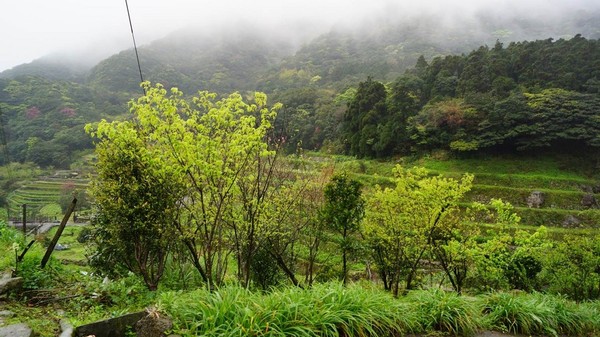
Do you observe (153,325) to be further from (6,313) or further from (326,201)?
(326,201)

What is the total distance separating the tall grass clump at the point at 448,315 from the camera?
15.4ft

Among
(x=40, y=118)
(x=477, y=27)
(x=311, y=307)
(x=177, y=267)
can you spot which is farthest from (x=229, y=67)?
(x=311, y=307)

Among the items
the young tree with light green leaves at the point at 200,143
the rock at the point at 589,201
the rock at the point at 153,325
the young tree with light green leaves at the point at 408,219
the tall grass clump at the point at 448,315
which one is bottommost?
the rock at the point at 589,201

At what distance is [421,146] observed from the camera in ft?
125

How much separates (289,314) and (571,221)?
99.5 feet

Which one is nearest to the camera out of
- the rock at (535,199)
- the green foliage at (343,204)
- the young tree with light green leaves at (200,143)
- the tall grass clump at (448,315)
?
the tall grass clump at (448,315)

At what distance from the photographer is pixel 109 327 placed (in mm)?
4219

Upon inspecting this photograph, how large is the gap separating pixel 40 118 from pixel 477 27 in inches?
5756

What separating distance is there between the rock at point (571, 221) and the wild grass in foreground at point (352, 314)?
25.7 meters

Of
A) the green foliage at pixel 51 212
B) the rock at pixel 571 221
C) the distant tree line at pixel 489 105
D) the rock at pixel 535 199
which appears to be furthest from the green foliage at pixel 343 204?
the green foliage at pixel 51 212

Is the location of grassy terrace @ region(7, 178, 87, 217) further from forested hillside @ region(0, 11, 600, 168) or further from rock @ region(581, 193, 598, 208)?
rock @ region(581, 193, 598, 208)

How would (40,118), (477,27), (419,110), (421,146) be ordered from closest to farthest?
(421,146), (419,110), (40,118), (477,27)

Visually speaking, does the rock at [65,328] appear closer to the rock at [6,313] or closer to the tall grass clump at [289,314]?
the rock at [6,313]

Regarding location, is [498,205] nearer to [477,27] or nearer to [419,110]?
[419,110]
